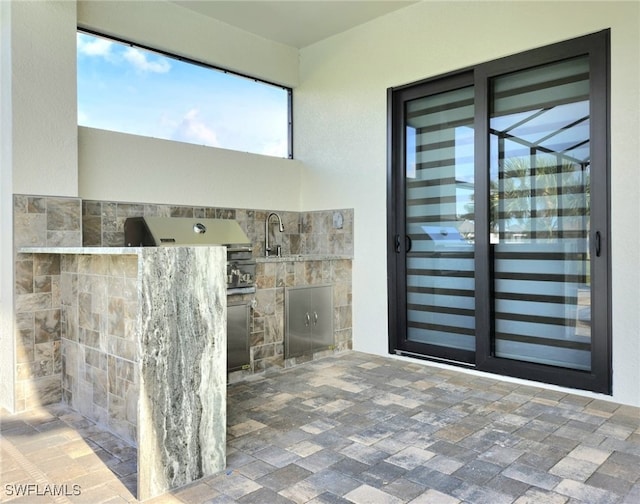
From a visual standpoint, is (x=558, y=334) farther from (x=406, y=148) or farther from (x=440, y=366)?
(x=406, y=148)

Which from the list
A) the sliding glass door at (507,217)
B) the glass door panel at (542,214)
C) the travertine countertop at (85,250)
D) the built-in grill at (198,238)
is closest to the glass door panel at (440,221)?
the sliding glass door at (507,217)

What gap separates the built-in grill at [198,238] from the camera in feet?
11.8

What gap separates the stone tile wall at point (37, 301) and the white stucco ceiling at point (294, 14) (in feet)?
7.23

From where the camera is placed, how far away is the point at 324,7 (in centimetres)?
422

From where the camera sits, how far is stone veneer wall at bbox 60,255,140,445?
7.78ft

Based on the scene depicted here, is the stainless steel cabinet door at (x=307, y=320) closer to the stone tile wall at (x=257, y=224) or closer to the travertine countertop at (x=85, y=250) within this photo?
the stone tile wall at (x=257, y=224)

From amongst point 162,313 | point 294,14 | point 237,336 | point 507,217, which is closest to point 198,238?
point 237,336

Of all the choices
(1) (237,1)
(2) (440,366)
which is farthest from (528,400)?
(1) (237,1)

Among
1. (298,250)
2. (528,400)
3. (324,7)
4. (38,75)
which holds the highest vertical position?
(324,7)

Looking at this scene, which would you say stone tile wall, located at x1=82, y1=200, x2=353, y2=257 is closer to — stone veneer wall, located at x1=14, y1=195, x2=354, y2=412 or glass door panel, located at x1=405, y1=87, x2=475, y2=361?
stone veneer wall, located at x1=14, y1=195, x2=354, y2=412

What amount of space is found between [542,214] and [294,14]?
9.06 ft

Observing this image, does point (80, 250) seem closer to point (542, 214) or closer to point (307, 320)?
point (307, 320)

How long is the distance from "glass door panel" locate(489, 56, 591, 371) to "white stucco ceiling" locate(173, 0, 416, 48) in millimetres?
1389

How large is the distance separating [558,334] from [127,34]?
3.97 metres
